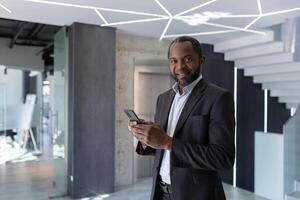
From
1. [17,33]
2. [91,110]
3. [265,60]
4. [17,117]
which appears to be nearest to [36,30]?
[17,33]

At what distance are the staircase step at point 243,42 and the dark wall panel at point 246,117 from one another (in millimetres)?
598

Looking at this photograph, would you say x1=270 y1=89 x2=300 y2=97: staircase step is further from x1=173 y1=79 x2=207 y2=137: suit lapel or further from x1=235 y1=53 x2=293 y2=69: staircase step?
x1=173 y1=79 x2=207 y2=137: suit lapel

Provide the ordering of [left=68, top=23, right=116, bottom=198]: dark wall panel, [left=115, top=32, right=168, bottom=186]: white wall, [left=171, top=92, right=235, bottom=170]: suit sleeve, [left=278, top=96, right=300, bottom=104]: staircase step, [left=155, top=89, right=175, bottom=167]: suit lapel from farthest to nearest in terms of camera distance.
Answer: [left=278, top=96, right=300, bottom=104]: staircase step < [left=115, top=32, right=168, bottom=186]: white wall < [left=68, top=23, right=116, bottom=198]: dark wall panel < [left=155, top=89, right=175, bottom=167]: suit lapel < [left=171, top=92, right=235, bottom=170]: suit sleeve

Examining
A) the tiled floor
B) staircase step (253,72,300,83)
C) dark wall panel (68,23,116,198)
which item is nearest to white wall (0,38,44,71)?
the tiled floor

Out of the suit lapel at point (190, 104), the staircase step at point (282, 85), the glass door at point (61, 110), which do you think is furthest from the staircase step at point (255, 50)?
the suit lapel at point (190, 104)

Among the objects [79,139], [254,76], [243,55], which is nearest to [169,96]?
[79,139]

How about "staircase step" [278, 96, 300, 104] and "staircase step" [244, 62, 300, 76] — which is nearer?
"staircase step" [244, 62, 300, 76]

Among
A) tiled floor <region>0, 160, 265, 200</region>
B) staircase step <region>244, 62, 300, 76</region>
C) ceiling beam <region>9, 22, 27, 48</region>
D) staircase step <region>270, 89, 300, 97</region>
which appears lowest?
tiled floor <region>0, 160, 265, 200</region>

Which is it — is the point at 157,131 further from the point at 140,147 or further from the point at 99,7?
the point at 99,7

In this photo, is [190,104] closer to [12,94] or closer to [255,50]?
[255,50]

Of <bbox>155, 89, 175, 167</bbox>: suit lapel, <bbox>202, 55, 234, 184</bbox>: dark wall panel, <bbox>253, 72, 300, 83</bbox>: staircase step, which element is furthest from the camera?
<bbox>202, 55, 234, 184</bbox>: dark wall panel

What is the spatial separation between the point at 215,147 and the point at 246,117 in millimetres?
4720

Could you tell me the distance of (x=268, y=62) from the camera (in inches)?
188

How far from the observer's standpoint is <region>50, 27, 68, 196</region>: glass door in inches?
182
